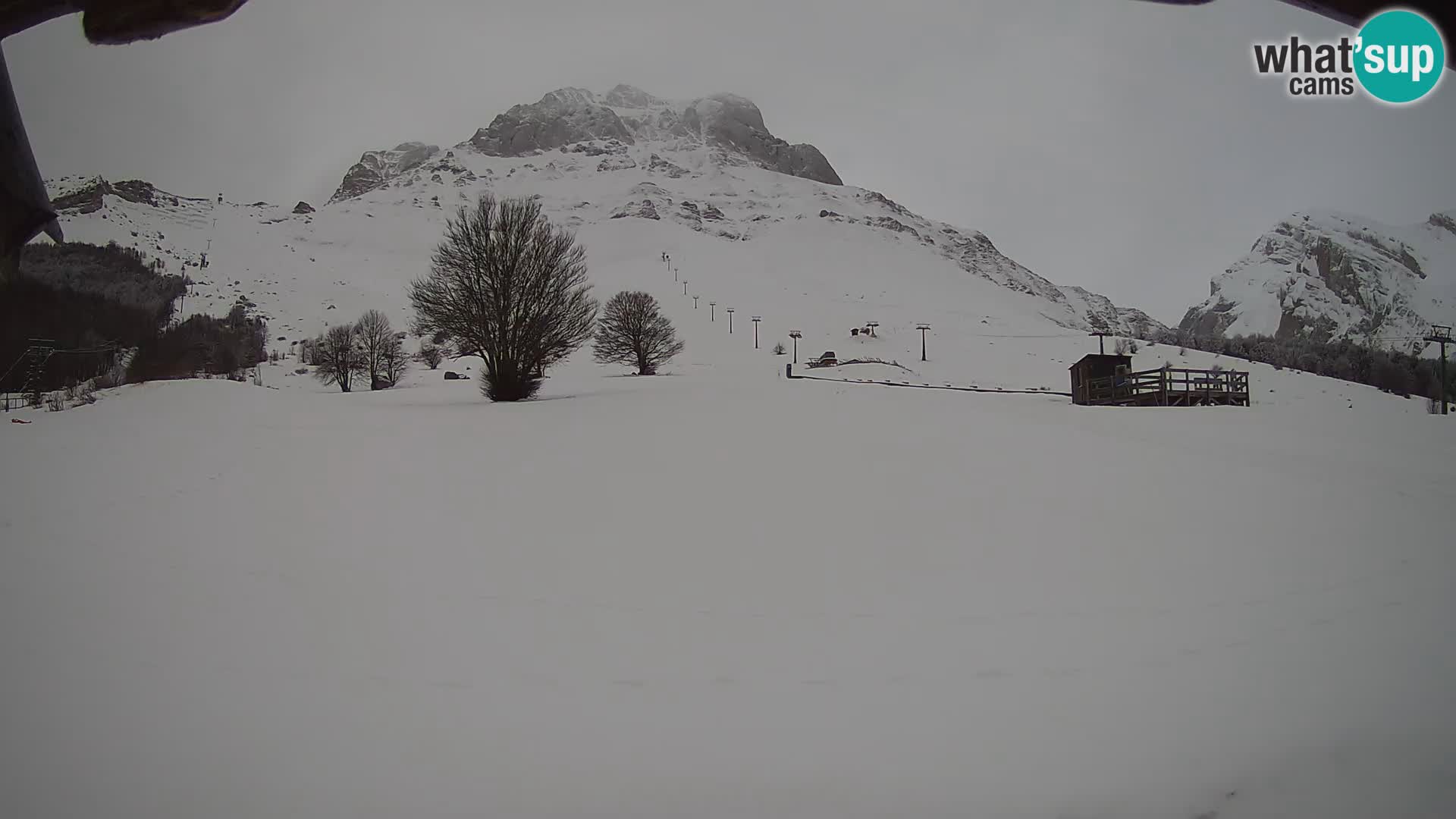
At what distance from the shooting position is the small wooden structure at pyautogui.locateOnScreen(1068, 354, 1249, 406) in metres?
20.8

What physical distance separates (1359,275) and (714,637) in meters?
23.3

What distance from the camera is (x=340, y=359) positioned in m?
36.9

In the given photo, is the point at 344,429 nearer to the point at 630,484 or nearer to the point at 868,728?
the point at 630,484

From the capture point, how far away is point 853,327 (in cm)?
6406

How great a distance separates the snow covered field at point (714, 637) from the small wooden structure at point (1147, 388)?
11.4m

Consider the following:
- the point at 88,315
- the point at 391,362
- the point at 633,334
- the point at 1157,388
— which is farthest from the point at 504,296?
the point at 391,362

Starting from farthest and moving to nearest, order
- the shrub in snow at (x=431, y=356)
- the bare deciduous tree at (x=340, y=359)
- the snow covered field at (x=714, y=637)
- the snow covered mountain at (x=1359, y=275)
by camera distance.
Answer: the shrub in snow at (x=431, y=356) < the bare deciduous tree at (x=340, y=359) < the snow covered mountain at (x=1359, y=275) < the snow covered field at (x=714, y=637)

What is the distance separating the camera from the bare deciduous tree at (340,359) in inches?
1449

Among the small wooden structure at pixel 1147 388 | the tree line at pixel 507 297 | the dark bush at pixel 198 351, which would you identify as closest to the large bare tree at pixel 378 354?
the dark bush at pixel 198 351

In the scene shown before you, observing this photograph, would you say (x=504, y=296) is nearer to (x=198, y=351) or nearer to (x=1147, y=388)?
(x=198, y=351)

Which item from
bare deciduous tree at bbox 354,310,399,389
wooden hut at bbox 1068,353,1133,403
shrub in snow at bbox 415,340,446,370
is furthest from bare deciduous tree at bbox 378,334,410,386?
wooden hut at bbox 1068,353,1133,403

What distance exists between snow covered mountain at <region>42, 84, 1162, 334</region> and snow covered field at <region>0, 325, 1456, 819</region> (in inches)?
910

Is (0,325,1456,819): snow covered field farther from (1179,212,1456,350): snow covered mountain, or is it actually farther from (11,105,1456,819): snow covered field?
(1179,212,1456,350): snow covered mountain

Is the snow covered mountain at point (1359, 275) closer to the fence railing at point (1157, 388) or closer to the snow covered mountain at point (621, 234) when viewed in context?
the fence railing at point (1157, 388)
